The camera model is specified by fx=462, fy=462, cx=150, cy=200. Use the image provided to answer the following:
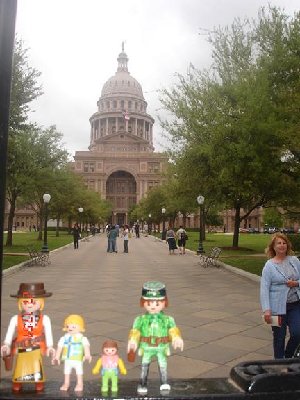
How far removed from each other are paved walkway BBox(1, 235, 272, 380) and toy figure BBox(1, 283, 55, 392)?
2.17 metres

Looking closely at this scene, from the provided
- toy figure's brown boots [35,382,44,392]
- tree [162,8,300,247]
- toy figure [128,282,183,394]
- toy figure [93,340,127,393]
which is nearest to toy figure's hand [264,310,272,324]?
toy figure [128,282,183,394]

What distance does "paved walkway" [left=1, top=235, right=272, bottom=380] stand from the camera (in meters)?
6.11

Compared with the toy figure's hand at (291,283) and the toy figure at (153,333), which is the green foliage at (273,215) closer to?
the toy figure's hand at (291,283)

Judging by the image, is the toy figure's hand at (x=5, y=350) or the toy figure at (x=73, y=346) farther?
the toy figure at (x=73, y=346)

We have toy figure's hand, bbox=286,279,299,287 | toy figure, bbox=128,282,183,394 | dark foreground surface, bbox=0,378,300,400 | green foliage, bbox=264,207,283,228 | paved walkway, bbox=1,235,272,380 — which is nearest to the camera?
dark foreground surface, bbox=0,378,300,400

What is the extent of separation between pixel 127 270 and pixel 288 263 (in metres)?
13.1

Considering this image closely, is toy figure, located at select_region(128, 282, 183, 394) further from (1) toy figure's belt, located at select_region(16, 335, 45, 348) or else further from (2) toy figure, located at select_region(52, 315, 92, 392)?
(1) toy figure's belt, located at select_region(16, 335, 45, 348)

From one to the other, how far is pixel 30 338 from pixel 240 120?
14.9m

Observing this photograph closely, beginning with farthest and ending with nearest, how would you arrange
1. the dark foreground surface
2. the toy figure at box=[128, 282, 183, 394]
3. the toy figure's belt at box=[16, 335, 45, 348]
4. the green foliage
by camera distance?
the green foliage, the toy figure at box=[128, 282, 183, 394], the toy figure's belt at box=[16, 335, 45, 348], the dark foreground surface

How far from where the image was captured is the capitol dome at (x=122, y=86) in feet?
492

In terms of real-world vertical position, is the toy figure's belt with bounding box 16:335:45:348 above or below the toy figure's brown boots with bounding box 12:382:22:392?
above

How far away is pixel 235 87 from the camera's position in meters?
17.8

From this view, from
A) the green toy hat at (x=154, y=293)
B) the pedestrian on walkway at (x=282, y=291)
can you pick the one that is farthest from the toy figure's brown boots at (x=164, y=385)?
the pedestrian on walkway at (x=282, y=291)

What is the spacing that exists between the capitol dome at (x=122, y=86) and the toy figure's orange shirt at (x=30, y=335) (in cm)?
14914
